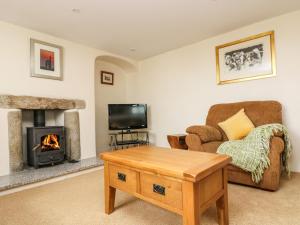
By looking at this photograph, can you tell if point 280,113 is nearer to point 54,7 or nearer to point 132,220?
point 132,220

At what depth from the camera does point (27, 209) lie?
69.9 inches

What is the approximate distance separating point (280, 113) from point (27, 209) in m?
3.08

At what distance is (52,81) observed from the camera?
10.4 ft

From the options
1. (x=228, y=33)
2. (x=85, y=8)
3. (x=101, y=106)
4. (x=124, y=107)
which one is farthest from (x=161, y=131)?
(x=85, y=8)

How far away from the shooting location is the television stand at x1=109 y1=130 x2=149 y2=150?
3.94 meters

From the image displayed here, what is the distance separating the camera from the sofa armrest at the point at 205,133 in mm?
2562

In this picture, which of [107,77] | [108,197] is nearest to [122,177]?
[108,197]

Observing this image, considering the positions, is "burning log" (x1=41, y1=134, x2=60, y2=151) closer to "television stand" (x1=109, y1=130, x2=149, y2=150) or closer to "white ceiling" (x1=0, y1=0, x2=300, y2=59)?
"television stand" (x1=109, y1=130, x2=149, y2=150)

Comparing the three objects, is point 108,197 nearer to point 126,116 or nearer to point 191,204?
point 191,204

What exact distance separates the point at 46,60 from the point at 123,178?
2.55m

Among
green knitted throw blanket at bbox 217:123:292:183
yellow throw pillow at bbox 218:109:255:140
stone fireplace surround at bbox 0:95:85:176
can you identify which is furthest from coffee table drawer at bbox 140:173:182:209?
stone fireplace surround at bbox 0:95:85:176

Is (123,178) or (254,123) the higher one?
(254,123)

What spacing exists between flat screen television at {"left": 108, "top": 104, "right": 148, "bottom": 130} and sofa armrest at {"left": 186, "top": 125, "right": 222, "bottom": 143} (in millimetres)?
1650

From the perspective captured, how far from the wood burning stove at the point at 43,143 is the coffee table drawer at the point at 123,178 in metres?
1.75
